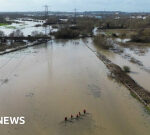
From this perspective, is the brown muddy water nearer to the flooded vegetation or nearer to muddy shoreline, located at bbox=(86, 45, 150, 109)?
the flooded vegetation

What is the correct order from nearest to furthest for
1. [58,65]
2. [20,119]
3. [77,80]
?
[20,119] < [77,80] < [58,65]

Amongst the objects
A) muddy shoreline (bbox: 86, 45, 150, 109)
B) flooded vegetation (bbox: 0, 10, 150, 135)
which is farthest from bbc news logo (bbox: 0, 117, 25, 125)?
muddy shoreline (bbox: 86, 45, 150, 109)

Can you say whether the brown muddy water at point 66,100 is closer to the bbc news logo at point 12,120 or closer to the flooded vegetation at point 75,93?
the flooded vegetation at point 75,93

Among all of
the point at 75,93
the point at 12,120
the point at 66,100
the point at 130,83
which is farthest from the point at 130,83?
the point at 12,120

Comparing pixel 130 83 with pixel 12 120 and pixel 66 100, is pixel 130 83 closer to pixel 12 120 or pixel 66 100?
pixel 66 100

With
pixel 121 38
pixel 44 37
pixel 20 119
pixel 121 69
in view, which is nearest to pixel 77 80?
pixel 121 69

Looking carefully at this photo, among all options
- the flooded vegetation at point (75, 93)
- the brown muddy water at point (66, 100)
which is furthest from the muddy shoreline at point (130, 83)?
the brown muddy water at point (66, 100)

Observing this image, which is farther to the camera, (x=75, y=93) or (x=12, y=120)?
(x=75, y=93)

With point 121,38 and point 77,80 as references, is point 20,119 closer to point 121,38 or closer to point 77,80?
point 77,80

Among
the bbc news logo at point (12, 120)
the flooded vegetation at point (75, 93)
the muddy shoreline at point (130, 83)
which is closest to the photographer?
the flooded vegetation at point (75, 93)
